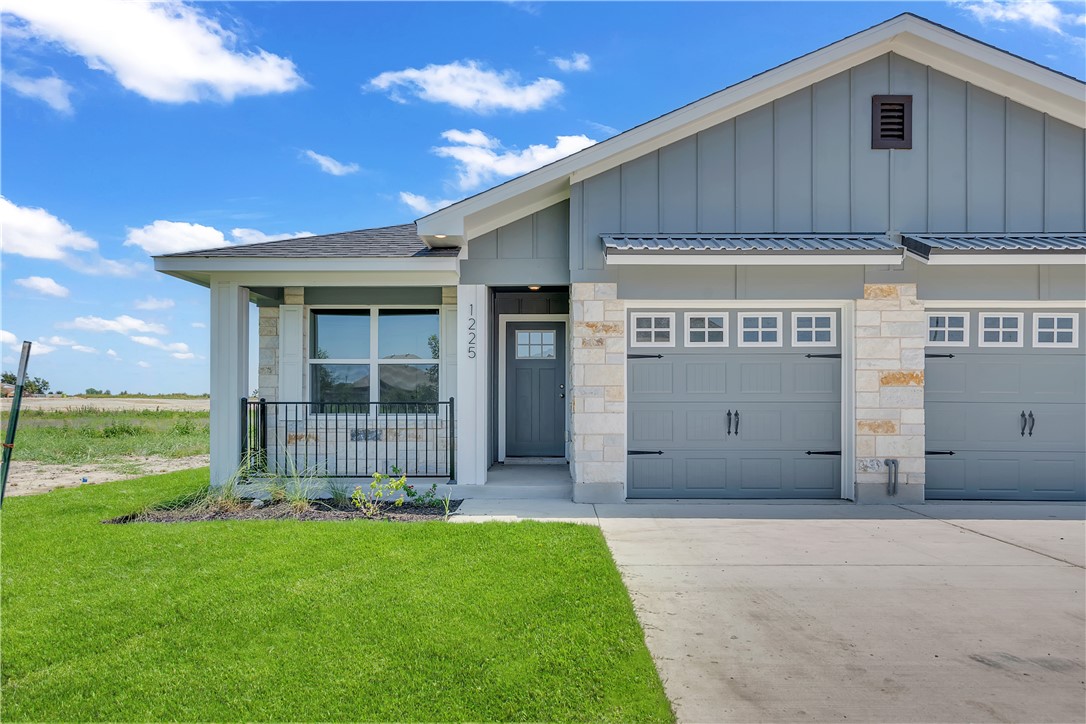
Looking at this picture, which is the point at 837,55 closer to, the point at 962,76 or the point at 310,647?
the point at 962,76

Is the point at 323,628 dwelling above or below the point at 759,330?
below

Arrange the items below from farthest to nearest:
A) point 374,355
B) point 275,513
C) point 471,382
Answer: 1. point 374,355
2. point 471,382
3. point 275,513

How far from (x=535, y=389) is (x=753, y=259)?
4.30 meters

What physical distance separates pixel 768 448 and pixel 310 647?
5811 millimetres

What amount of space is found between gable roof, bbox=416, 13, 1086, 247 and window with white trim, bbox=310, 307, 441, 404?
201cm

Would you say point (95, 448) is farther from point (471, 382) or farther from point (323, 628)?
point (323, 628)

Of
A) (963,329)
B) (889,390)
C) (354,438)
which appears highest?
(963,329)

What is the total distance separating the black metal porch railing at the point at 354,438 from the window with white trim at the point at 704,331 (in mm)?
3303

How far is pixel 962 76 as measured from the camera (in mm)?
7551

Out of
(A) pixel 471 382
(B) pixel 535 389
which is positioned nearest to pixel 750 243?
(A) pixel 471 382

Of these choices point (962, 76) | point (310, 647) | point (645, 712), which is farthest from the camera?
point (962, 76)

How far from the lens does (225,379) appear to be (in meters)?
7.96

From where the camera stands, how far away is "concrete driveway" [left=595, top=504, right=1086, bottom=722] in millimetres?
3072

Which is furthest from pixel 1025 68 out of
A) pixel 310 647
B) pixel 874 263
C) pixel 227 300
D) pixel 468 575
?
pixel 227 300
